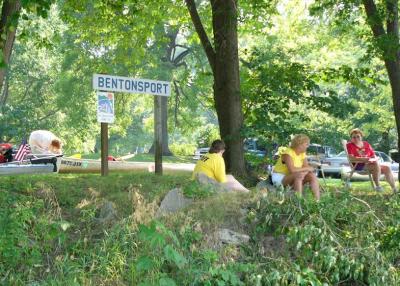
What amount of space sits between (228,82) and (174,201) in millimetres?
3972

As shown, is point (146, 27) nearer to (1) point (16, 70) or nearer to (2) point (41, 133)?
(2) point (41, 133)

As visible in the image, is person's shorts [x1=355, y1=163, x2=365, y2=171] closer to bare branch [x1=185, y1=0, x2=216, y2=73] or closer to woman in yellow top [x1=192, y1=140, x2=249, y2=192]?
bare branch [x1=185, y1=0, x2=216, y2=73]

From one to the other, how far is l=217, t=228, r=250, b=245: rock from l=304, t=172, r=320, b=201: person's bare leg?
5.08ft

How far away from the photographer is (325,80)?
1105 cm

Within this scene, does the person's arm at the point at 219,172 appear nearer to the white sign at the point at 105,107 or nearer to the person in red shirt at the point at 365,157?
the white sign at the point at 105,107

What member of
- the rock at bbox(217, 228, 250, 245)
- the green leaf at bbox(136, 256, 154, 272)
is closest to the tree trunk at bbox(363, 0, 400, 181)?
the rock at bbox(217, 228, 250, 245)

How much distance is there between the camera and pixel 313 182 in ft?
25.4

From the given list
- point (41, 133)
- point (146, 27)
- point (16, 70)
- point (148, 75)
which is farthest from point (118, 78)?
point (16, 70)

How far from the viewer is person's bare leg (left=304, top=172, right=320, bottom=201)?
759 cm

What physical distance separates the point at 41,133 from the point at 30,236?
12.2m

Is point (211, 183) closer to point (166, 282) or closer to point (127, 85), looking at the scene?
point (166, 282)

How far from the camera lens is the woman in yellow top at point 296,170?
25.5 feet

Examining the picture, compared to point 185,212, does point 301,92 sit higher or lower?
higher

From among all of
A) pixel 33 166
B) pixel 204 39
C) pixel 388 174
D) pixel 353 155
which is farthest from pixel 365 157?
pixel 33 166
